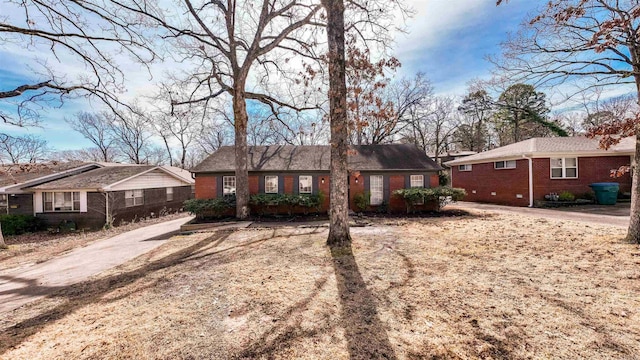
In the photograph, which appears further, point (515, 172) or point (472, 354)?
point (515, 172)

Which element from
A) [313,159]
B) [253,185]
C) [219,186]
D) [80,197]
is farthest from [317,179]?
[80,197]

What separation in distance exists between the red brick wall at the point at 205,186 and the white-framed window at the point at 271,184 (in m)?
2.82

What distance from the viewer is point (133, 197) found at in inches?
659

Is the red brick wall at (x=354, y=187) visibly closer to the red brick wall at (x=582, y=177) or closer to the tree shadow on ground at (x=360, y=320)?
the tree shadow on ground at (x=360, y=320)

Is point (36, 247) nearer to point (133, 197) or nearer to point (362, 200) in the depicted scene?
Result: point (133, 197)

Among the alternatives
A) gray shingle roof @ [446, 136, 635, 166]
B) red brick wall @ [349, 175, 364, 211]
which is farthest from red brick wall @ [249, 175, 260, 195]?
gray shingle roof @ [446, 136, 635, 166]

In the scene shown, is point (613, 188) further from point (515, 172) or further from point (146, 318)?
point (146, 318)

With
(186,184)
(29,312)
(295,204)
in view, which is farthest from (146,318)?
(186,184)

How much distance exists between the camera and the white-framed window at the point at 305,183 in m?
13.5

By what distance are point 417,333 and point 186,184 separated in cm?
2382

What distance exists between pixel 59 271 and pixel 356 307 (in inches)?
298

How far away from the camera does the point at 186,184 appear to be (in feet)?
73.7

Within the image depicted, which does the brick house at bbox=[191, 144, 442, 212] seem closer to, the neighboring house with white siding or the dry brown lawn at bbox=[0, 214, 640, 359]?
the neighboring house with white siding

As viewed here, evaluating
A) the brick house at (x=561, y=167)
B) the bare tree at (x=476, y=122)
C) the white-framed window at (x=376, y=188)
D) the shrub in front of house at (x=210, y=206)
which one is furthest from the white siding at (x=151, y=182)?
the bare tree at (x=476, y=122)
